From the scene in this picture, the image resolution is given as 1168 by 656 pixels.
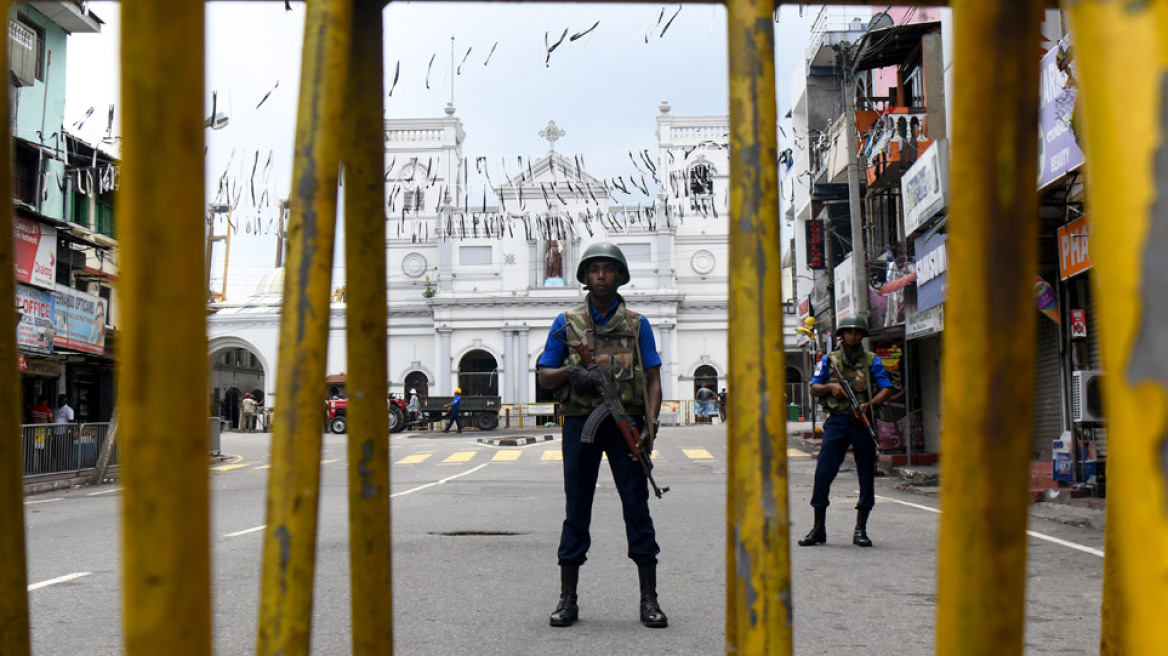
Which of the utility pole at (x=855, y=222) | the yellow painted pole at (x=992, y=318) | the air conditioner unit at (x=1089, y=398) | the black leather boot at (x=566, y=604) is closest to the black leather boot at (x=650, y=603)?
the black leather boot at (x=566, y=604)

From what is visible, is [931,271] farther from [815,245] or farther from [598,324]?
[815,245]

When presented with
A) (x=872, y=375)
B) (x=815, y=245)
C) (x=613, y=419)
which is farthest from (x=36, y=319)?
(x=613, y=419)

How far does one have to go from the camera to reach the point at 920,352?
20.6m

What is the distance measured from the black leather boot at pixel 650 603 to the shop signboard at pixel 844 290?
53.3 ft

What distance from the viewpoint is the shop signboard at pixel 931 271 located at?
14508 millimetres

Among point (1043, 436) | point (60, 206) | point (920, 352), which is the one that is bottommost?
point (1043, 436)

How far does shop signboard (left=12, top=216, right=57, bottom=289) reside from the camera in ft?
66.3

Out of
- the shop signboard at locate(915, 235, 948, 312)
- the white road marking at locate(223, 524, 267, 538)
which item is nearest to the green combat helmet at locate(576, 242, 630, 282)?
the white road marking at locate(223, 524, 267, 538)

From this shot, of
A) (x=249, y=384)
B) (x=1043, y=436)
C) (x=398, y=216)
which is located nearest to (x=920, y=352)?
(x=1043, y=436)

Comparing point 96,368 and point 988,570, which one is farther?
point 96,368

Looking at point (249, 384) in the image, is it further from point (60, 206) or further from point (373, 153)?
point (373, 153)

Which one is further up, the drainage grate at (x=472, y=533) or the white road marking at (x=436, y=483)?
the drainage grate at (x=472, y=533)

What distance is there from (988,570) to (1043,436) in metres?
Result: 15.2

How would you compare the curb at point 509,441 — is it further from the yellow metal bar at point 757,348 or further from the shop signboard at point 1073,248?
the yellow metal bar at point 757,348
